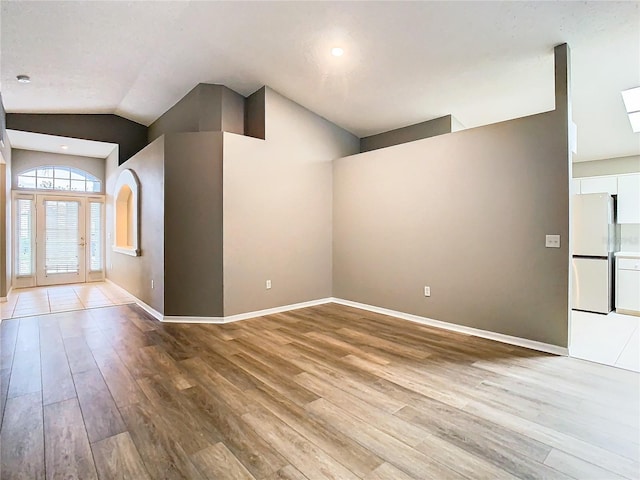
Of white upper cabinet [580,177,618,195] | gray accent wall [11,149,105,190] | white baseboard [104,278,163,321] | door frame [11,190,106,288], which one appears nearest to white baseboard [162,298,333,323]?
white baseboard [104,278,163,321]

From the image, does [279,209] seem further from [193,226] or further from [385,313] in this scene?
[385,313]

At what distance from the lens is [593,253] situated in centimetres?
470

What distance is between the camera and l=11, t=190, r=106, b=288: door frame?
671 cm

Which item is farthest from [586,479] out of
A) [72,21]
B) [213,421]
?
[72,21]

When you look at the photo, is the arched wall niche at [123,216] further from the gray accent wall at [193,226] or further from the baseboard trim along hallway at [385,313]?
the gray accent wall at [193,226]

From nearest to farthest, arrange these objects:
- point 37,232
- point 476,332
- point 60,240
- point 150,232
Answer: point 476,332
point 150,232
point 37,232
point 60,240

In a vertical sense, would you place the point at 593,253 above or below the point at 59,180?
below

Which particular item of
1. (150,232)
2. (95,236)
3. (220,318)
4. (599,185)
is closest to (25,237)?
(95,236)

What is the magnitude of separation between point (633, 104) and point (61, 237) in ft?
33.8

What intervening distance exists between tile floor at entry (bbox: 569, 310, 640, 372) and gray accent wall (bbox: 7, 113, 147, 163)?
7.84m

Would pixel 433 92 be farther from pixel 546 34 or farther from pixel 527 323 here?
pixel 527 323

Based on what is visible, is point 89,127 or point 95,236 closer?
point 89,127

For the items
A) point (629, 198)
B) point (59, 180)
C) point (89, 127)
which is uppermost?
point (89, 127)

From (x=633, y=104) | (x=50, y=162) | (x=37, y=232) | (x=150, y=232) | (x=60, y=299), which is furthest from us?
(x=50, y=162)
